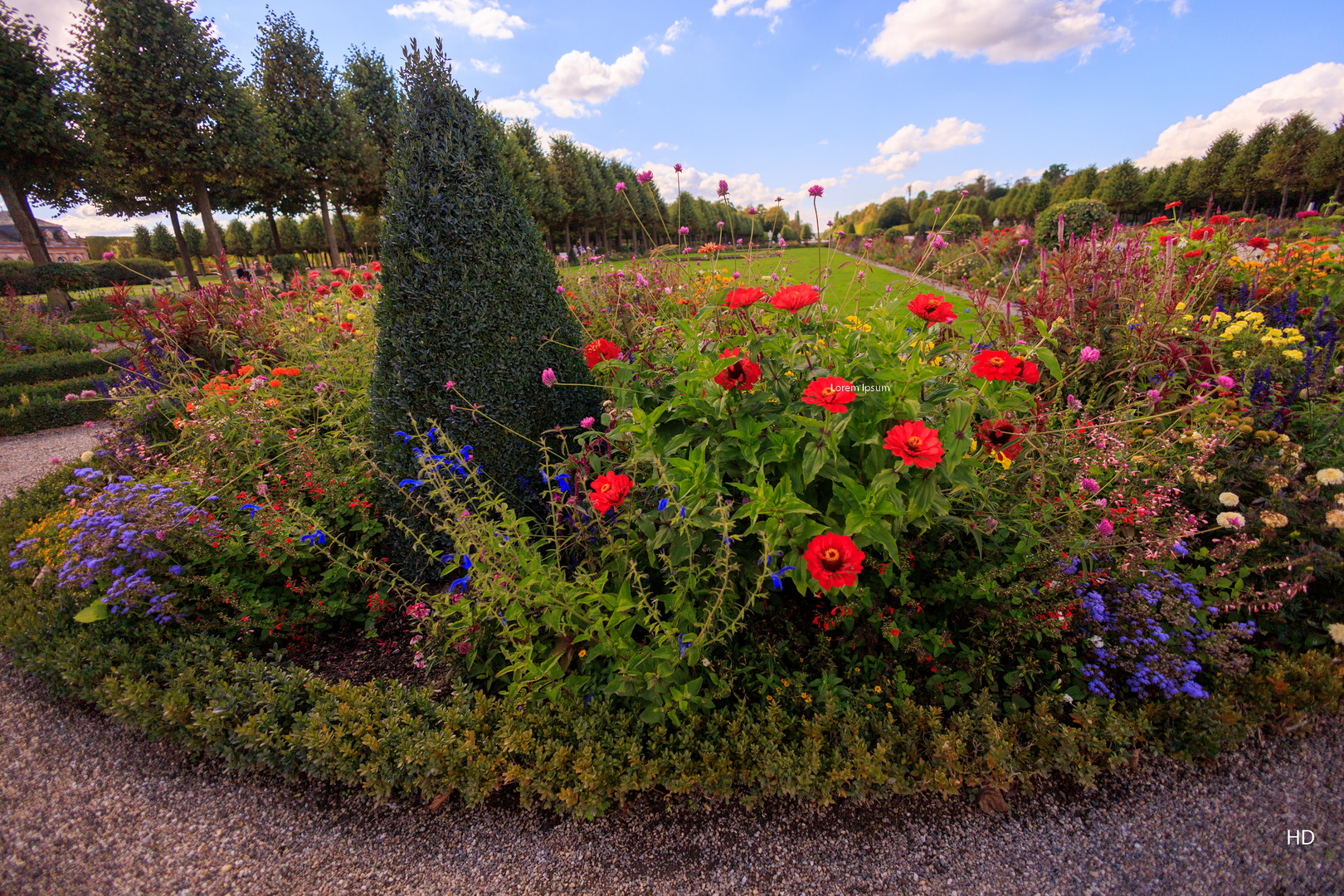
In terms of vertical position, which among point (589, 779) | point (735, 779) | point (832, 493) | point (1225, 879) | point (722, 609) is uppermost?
point (832, 493)

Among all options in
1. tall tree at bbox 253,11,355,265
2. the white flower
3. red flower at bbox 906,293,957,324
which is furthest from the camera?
tall tree at bbox 253,11,355,265

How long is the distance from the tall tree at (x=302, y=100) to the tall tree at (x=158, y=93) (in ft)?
11.3

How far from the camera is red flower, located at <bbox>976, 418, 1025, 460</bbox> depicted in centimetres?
194

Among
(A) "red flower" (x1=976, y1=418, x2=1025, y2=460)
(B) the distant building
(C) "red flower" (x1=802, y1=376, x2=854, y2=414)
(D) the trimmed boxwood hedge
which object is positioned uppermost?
(B) the distant building

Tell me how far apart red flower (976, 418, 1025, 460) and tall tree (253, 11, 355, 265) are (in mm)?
21629

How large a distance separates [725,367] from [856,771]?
5.24 ft

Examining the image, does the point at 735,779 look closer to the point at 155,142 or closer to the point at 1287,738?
the point at 1287,738

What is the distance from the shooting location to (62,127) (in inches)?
520

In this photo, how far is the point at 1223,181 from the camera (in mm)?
28188

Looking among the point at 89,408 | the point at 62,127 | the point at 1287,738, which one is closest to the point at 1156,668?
the point at 1287,738

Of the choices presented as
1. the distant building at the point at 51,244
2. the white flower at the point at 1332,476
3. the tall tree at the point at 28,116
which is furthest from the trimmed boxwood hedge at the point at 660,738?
the distant building at the point at 51,244

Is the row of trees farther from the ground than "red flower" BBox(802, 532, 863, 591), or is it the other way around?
the row of trees

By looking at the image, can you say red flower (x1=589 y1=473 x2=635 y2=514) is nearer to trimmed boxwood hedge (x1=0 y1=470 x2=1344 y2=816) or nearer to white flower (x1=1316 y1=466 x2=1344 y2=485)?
trimmed boxwood hedge (x1=0 y1=470 x2=1344 y2=816)

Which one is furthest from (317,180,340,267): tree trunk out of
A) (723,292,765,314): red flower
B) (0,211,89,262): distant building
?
(0,211,89,262): distant building
